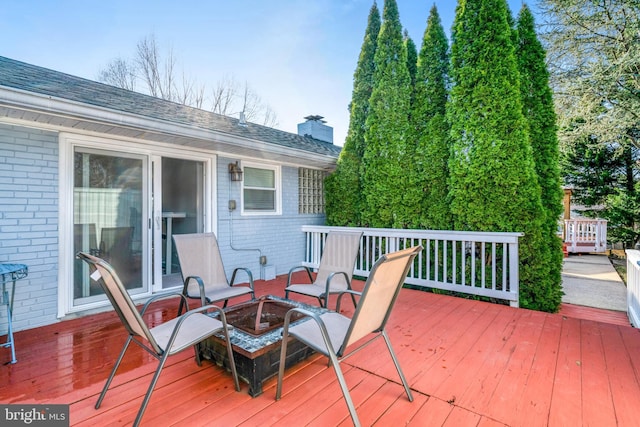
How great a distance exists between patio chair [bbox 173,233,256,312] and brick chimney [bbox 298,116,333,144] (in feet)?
21.7

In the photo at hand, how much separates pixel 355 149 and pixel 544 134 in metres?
3.38

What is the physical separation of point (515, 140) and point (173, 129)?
491 cm

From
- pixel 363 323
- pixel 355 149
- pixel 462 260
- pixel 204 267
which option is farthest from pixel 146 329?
pixel 355 149

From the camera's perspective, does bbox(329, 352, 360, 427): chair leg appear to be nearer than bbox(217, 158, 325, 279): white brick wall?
Yes

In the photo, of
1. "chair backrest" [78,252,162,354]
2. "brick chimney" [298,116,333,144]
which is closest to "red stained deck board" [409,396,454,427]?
"chair backrest" [78,252,162,354]

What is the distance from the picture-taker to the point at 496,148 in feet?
15.6

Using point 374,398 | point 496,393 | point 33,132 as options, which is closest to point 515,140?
point 496,393

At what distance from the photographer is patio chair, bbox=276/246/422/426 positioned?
187 cm

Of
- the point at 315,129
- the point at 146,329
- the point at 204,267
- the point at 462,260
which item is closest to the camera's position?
the point at 146,329

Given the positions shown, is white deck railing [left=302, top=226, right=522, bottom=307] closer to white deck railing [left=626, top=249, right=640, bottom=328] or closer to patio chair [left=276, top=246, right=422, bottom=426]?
white deck railing [left=626, top=249, right=640, bottom=328]

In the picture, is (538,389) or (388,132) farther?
(388,132)

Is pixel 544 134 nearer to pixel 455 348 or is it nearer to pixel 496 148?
pixel 496 148

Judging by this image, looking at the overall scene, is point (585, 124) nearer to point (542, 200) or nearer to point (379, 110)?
point (542, 200)

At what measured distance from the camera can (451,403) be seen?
2.20 meters
